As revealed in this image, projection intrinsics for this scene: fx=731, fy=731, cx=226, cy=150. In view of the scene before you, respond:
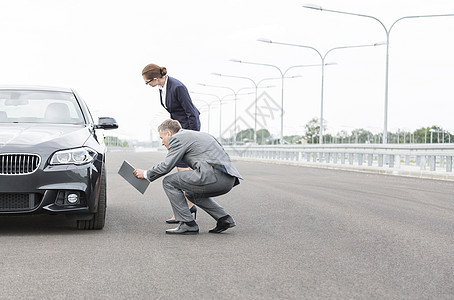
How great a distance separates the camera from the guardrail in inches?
846

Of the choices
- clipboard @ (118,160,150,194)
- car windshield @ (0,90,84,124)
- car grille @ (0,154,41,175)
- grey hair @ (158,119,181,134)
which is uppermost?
car windshield @ (0,90,84,124)

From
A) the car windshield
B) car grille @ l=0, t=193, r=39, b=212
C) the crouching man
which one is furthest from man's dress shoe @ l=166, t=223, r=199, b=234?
the car windshield

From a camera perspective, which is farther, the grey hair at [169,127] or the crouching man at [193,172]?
the grey hair at [169,127]

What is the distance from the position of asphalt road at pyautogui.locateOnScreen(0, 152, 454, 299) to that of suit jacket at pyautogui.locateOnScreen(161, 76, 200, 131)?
1178mm

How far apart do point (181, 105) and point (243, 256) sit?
9.71 feet

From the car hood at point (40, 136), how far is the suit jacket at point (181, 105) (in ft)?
3.97

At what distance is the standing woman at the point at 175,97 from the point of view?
831 centimetres

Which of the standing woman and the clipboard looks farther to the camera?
the standing woman

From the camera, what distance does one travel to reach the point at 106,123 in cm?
829

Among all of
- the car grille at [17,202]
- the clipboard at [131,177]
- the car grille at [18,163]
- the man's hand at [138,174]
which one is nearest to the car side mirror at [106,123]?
the clipboard at [131,177]

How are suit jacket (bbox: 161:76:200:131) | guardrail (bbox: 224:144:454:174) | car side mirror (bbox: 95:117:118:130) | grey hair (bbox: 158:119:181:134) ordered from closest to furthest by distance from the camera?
grey hair (bbox: 158:119:181:134) < car side mirror (bbox: 95:117:118:130) < suit jacket (bbox: 161:76:200:131) < guardrail (bbox: 224:144:454:174)

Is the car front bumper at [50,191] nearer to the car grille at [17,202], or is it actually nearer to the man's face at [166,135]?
the car grille at [17,202]

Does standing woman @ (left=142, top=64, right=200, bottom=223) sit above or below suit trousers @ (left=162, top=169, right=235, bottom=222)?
above

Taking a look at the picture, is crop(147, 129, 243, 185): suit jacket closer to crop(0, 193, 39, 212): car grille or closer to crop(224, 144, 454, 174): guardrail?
crop(0, 193, 39, 212): car grille
